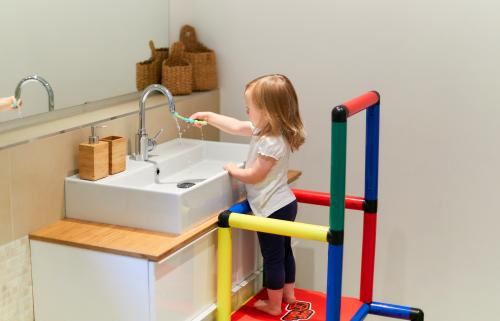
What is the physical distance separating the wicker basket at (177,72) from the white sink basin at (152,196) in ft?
1.29

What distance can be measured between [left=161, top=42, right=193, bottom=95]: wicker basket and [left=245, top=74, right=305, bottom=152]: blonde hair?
0.67 metres

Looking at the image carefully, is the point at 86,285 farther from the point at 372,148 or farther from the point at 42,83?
the point at 372,148

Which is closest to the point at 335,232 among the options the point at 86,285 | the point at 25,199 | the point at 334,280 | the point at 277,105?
the point at 334,280

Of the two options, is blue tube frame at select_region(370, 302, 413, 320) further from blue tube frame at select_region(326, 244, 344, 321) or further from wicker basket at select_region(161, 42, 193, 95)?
wicker basket at select_region(161, 42, 193, 95)

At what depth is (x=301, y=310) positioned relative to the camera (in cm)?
259

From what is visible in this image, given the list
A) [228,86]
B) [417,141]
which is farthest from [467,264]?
[228,86]

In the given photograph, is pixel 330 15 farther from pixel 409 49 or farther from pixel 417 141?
pixel 417 141

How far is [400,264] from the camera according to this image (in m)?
3.10

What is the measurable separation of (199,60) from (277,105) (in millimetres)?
806

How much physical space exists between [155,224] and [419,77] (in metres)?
1.20

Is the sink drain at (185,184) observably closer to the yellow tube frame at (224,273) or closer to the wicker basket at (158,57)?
the yellow tube frame at (224,273)

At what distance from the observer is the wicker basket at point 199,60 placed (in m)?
Result: 3.13

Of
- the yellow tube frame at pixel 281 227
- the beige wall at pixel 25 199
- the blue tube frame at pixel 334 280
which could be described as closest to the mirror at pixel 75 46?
the beige wall at pixel 25 199

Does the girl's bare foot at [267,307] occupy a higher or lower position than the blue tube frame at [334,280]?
lower
